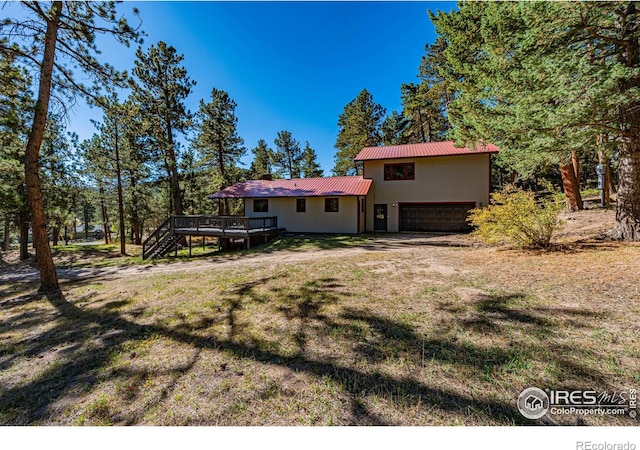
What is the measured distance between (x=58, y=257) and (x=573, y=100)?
88.5 feet

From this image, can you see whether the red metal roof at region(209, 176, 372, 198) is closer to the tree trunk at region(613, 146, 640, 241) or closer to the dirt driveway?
the dirt driveway

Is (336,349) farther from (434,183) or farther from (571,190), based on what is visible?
(571,190)

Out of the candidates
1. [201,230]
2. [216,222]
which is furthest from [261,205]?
[201,230]

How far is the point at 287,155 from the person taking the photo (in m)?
37.4

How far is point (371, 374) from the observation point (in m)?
2.64

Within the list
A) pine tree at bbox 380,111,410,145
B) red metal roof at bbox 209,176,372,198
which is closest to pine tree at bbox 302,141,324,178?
pine tree at bbox 380,111,410,145

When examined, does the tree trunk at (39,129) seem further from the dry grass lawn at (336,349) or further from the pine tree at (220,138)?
the pine tree at (220,138)

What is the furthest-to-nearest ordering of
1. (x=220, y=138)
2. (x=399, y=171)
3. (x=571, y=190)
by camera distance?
(x=220, y=138) → (x=399, y=171) → (x=571, y=190)

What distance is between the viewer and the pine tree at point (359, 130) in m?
27.9

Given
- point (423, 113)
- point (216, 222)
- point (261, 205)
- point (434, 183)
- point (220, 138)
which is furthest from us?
point (423, 113)

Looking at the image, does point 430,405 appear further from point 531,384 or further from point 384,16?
point 384,16

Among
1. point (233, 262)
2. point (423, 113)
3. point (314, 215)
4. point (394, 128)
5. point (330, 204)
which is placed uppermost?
point (423, 113)

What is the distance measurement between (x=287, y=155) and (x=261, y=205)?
2035cm

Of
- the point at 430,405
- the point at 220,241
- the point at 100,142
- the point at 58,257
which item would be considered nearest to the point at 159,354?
the point at 430,405
